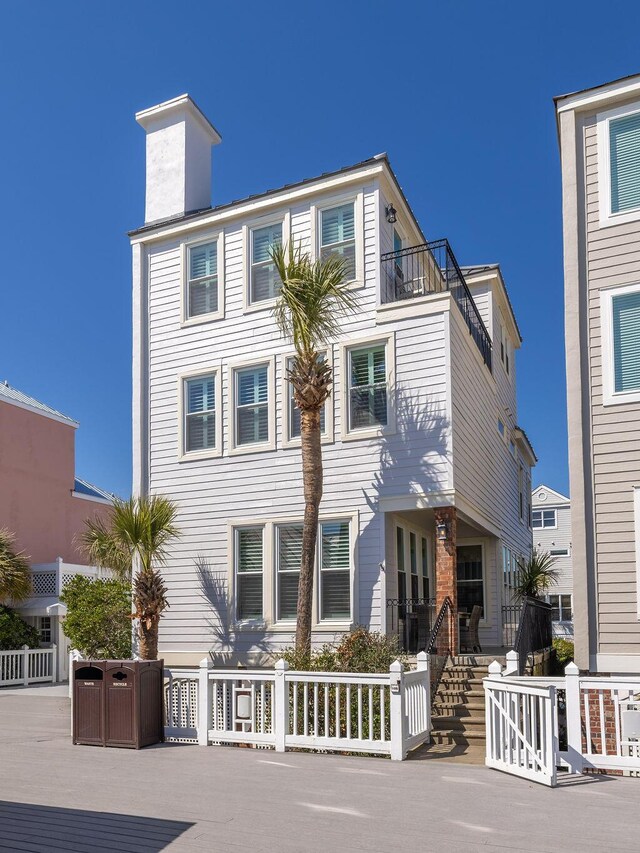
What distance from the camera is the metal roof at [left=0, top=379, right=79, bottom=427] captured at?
26.7 m

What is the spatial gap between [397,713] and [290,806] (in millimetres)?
2587

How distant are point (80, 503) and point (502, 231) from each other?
17.1 metres

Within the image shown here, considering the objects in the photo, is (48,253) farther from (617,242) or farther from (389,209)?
(617,242)

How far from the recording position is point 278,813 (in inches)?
275

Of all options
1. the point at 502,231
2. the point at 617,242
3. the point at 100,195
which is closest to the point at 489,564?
the point at 617,242

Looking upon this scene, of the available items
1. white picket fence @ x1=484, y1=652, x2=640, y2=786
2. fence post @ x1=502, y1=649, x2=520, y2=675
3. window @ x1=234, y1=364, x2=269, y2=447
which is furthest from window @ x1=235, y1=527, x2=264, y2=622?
white picket fence @ x1=484, y1=652, x2=640, y2=786

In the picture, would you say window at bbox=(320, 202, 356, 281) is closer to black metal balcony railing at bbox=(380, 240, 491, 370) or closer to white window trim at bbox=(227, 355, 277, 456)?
black metal balcony railing at bbox=(380, 240, 491, 370)

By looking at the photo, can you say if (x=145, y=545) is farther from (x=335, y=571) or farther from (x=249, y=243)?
(x=249, y=243)

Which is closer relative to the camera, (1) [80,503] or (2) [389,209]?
(2) [389,209]

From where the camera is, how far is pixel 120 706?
34.2 feet

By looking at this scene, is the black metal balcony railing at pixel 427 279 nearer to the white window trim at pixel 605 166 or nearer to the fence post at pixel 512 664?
the white window trim at pixel 605 166

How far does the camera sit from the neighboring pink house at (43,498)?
78.3 feet

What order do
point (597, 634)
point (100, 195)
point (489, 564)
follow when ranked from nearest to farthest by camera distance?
point (597, 634) < point (489, 564) < point (100, 195)

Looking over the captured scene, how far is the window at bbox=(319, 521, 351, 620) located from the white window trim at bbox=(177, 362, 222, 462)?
279 cm
